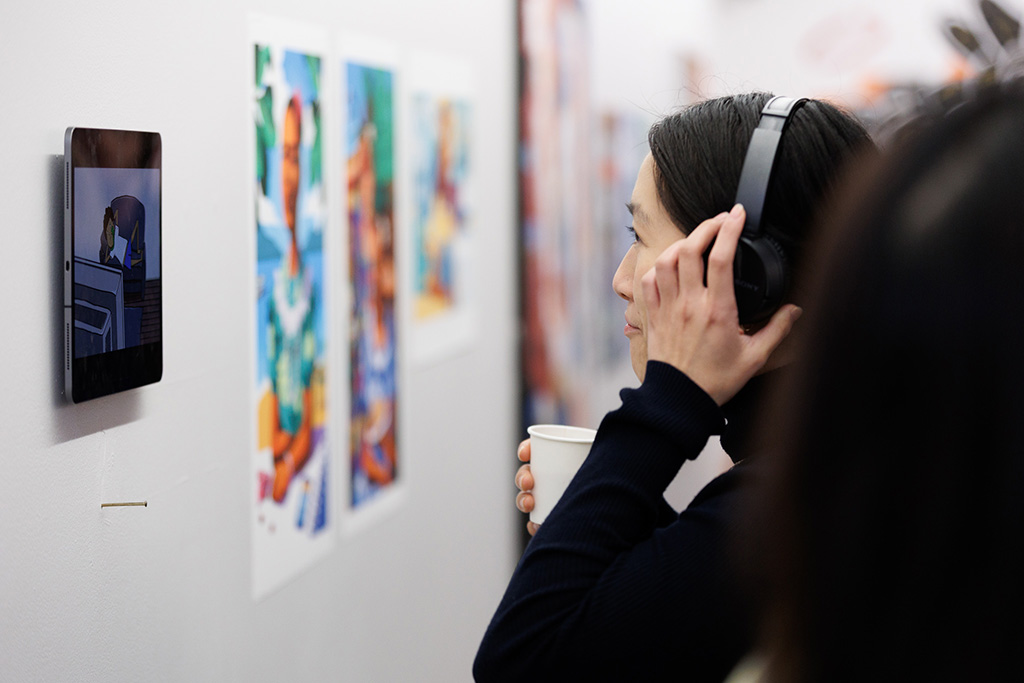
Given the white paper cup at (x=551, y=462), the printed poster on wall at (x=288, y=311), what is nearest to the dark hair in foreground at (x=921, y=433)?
the white paper cup at (x=551, y=462)

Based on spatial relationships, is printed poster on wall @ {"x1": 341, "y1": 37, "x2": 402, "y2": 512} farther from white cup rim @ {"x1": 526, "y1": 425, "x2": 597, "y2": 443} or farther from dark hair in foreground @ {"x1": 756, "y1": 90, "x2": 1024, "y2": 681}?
dark hair in foreground @ {"x1": 756, "y1": 90, "x2": 1024, "y2": 681}

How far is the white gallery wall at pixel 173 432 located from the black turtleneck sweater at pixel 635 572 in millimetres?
557

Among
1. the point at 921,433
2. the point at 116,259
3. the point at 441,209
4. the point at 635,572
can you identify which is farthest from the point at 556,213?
the point at 921,433

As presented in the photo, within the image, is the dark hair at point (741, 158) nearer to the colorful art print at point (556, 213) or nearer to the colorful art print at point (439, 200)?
the colorful art print at point (439, 200)

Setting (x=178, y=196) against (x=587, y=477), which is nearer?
(x=587, y=477)

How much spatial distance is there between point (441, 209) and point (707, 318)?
60.1 inches

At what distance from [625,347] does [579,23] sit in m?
1.43

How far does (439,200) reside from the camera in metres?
2.35

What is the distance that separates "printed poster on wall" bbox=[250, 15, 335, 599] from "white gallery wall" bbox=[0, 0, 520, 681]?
3 cm

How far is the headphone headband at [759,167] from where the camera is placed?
0.93 m

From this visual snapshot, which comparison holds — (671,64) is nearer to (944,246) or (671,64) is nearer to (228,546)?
(228,546)

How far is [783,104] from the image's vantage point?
97 centimetres

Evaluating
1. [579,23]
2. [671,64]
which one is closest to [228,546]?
[579,23]

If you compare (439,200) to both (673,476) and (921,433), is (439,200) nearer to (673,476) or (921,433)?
(673,476)
